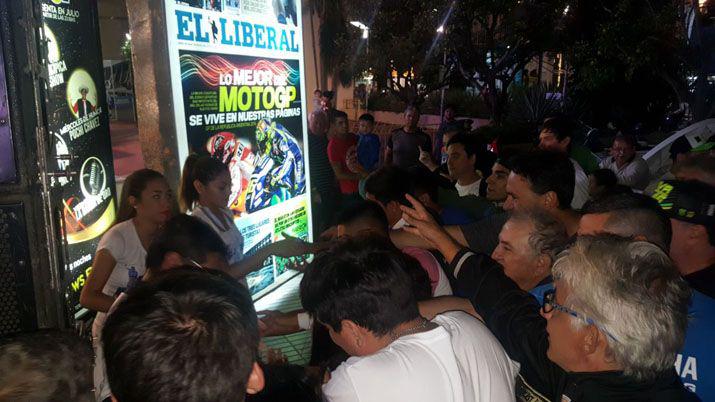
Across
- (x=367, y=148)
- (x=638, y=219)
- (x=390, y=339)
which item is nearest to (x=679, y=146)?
(x=367, y=148)

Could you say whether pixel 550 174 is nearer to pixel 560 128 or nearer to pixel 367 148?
pixel 560 128

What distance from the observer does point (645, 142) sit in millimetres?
16234

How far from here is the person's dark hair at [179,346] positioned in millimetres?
1293

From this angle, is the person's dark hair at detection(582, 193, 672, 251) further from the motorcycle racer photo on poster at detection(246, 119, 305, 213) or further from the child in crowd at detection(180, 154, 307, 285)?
the motorcycle racer photo on poster at detection(246, 119, 305, 213)

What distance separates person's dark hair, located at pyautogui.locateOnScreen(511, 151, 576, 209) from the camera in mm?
3416

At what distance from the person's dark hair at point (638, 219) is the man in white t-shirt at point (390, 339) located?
3.28 ft

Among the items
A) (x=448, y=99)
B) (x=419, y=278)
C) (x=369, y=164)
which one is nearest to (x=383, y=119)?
(x=448, y=99)

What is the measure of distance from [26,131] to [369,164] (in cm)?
587

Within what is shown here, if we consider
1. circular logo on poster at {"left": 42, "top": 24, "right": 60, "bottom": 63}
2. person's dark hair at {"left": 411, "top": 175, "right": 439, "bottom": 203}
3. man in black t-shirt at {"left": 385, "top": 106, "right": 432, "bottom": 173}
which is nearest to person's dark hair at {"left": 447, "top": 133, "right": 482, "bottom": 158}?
person's dark hair at {"left": 411, "top": 175, "right": 439, "bottom": 203}

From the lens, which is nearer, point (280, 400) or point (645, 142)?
point (280, 400)

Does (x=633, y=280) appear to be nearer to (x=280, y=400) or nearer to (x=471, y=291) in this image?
(x=471, y=291)

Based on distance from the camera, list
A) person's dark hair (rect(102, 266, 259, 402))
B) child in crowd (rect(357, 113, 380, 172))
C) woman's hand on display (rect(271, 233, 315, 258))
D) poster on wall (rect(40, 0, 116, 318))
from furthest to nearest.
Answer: child in crowd (rect(357, 113, 380, 172)), poster on wall (rect(40, 0, 116, 318)), woman's hand on display (rect(271, 233, 315, 258)), person's dark hair (rect(102, 266, 259, 402))

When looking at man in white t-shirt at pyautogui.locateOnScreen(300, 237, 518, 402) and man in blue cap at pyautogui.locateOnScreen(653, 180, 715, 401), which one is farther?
man in blue cap at pyautogui.locateOnScreen(653, 180, 715, 401)

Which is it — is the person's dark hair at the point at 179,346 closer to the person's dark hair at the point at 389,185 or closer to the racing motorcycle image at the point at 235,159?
the person's dark hair at the point at 389,185
